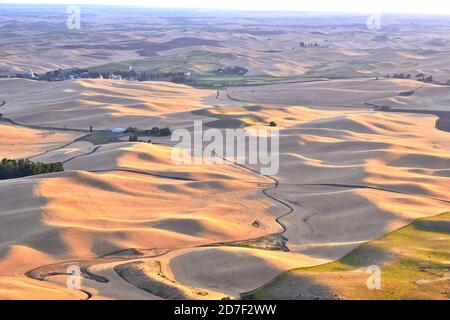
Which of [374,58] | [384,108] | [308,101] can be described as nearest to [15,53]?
[374,58]

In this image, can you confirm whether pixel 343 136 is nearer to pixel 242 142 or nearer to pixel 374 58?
pixel 242 142

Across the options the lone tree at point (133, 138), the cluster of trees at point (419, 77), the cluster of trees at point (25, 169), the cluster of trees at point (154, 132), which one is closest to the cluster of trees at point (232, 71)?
the cluster of trees at point (419, 77)

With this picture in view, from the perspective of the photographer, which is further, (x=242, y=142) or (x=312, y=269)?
(x=242, y=142)

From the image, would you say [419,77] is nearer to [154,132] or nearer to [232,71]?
[232,71]

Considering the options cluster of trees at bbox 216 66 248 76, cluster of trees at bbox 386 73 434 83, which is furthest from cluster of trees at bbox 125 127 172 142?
cluster of trees at bbox 216 66 248 76

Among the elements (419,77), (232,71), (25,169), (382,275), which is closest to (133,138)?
(25,169)

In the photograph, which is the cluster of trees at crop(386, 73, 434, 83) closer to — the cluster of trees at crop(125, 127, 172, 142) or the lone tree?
the cluster of trees at crop(125, 127, 172, 142)

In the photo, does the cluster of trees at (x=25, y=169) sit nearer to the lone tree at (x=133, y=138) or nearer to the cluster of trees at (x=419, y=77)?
the lone tree at (x=133, y=138)

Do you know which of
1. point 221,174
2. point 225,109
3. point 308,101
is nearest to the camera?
point 221,174
